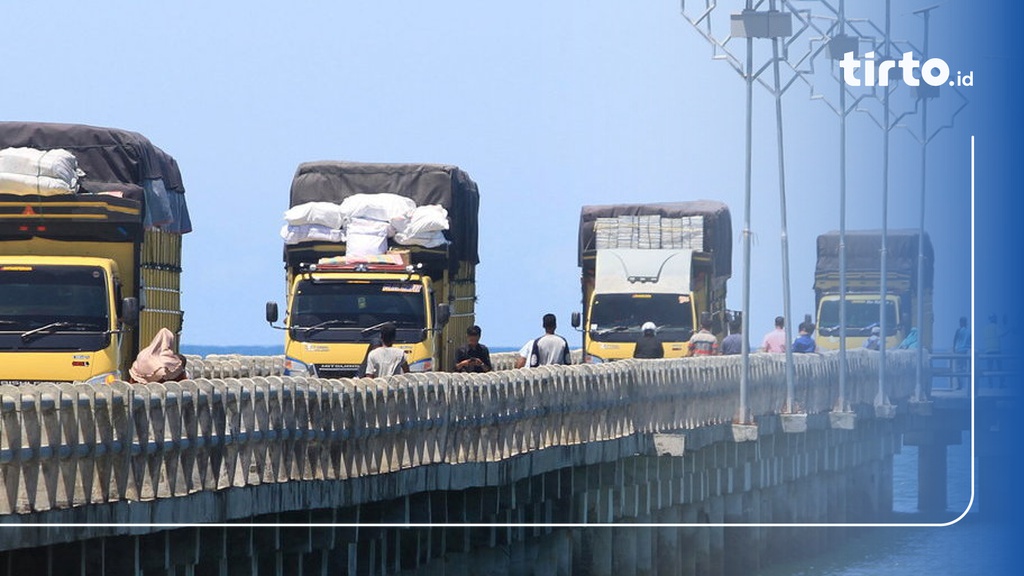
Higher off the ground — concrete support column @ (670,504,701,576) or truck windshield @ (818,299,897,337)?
truck windshield @ (818,299,897,337)

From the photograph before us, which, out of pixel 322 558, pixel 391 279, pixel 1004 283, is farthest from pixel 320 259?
pixel 1004 283

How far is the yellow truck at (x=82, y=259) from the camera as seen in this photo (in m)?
30.9

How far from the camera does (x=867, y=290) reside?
57062 mm

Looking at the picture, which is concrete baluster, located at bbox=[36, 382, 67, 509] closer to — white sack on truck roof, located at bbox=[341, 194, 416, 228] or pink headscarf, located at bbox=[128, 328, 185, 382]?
pink headscarf, located at bbox=[128, 328, 185, 382]

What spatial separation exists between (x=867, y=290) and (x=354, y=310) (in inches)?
814

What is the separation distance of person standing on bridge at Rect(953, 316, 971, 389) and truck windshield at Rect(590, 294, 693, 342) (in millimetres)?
10985

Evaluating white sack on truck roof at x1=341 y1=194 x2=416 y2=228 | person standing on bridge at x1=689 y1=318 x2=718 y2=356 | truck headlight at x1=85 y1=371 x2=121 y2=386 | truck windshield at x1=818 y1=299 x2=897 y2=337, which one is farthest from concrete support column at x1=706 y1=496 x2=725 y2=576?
truck headlight at x1=85 y1=371 x2=121 y2=386

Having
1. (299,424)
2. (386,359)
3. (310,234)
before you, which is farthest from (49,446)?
(310,234)

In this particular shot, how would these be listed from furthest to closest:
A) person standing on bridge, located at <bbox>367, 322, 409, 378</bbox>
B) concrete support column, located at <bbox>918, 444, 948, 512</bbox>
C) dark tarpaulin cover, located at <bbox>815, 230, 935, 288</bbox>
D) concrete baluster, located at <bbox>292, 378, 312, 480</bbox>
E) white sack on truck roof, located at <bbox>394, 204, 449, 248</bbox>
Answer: concrete support column, located at <bbox>918, 444, 948, 512</bbox>, dark tarpaulin cover, located at <bbox>815, 230, 935, 288</bbox>, white sack on truck roof, located at <bbox>394, 204, 449, 248</bbox>, person standing on bridge, located at <bbox>367, 322, 409, 378</bbox>, concrete baluster, located at <bbox>292, 378, 312, 480</bbox>

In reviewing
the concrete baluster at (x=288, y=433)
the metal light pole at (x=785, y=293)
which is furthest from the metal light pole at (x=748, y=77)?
the concrete baluster at (x=288, y=433)

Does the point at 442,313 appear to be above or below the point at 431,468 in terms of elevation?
above

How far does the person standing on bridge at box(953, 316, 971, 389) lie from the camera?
3145 centimetres

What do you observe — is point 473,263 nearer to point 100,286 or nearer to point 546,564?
point 546,564

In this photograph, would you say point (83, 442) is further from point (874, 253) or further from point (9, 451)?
point (874, 253)
